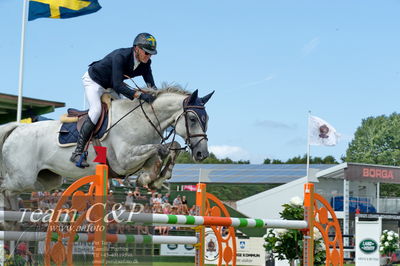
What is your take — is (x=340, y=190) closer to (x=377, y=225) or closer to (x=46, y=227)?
(x=377, y=225)

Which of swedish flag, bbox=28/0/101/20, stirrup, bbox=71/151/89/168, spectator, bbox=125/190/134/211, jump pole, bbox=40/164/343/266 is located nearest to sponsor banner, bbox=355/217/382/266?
spectator, bbox=125/190/134/211

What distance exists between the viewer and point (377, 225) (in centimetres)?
1110

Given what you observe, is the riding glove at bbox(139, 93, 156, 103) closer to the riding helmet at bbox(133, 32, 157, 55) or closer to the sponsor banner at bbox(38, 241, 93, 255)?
the riding helmet at bbox(133, 32, 157, 55)

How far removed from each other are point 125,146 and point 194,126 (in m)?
0.57

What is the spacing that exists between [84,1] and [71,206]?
941cm

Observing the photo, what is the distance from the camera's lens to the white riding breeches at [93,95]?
500 cm

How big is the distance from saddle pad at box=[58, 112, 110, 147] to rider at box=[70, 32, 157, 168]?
80mm

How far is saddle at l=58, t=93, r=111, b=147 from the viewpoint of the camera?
16.5ft

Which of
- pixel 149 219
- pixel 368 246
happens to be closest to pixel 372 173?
pixel 368 246

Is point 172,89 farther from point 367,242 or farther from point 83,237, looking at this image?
point 367,242

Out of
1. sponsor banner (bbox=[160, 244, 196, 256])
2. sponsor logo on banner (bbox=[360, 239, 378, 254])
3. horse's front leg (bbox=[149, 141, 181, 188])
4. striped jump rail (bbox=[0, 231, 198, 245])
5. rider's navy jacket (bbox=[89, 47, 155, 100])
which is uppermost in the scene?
rider's navy jacket (bbox=[89, 47, 155, 100])

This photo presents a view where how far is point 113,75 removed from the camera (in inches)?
195

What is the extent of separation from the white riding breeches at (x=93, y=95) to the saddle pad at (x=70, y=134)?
0.30 feet

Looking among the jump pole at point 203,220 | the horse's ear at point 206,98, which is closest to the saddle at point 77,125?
the horse's ear at point 206,98
